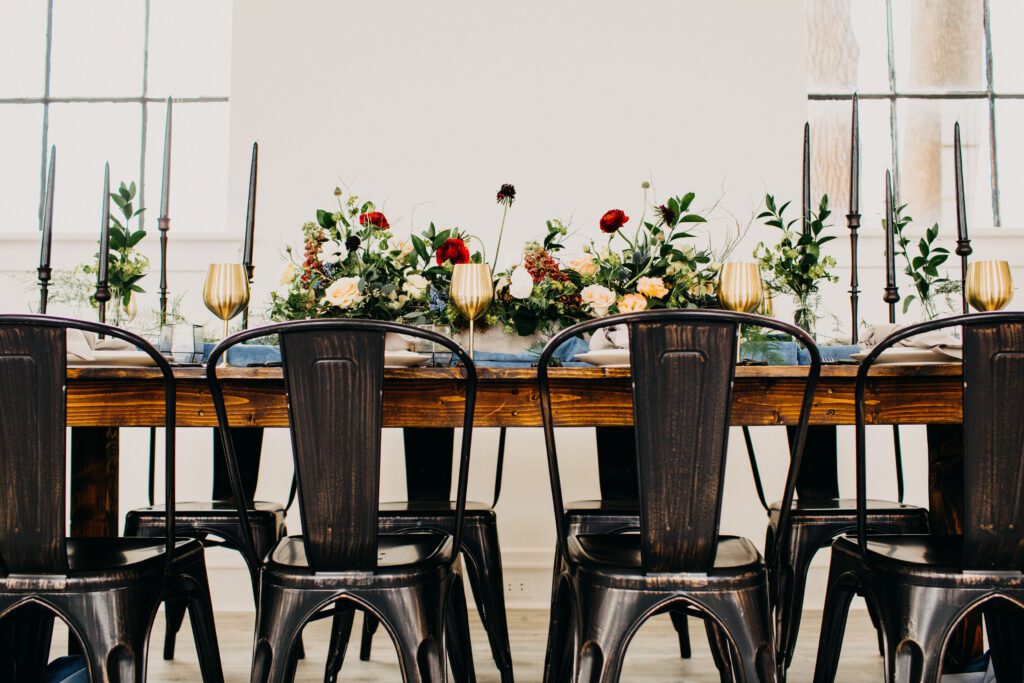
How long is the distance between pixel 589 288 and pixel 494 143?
1.50m

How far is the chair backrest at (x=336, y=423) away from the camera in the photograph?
1155mm

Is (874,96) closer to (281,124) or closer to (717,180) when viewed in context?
(717,180)

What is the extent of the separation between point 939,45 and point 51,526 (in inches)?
143

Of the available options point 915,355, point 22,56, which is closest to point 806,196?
point 915,355

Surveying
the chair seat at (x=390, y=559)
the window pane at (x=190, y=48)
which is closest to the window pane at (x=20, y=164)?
the window pane at (x=190, y=48)

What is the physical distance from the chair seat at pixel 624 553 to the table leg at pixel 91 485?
103 cm

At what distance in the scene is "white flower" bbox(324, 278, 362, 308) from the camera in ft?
6.18

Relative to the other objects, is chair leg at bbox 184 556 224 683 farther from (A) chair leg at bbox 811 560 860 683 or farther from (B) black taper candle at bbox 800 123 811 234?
(B) black taper candle at bbox 800 123 811 234

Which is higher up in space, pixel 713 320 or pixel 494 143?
pixel 494 143

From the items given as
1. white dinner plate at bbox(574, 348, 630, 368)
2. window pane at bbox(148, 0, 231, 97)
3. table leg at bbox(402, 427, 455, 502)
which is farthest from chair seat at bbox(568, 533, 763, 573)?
window pane at bbox(148, 0, 231, 97)

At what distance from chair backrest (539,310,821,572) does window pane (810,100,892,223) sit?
98.2 inches

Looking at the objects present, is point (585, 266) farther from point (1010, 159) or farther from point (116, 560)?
point (1010, 159)

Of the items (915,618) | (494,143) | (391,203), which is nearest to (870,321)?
(494,143)

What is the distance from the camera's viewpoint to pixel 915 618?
1.19 metres
